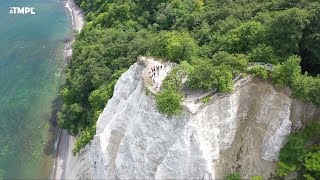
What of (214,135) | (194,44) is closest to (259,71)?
(214,135)

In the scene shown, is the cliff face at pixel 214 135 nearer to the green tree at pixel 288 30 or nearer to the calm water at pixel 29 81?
the green tree at pixel 288 30

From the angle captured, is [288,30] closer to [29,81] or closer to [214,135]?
[214,135]

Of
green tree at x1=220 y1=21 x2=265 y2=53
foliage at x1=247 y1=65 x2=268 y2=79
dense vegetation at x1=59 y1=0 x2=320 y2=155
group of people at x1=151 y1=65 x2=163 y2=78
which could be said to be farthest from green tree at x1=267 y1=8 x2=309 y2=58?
group of people at x1=151 y1=65 x2=163 y2=78

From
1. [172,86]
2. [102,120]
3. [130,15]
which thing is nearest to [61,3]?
[130,15]

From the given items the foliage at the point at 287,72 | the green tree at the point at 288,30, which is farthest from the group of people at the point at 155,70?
the green tree at the point at 288,30

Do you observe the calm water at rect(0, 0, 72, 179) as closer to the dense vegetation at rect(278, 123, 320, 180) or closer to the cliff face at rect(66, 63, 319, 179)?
the cliff face at rect(66, 63, 319, 179)
